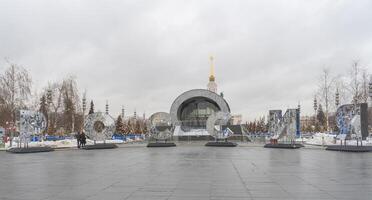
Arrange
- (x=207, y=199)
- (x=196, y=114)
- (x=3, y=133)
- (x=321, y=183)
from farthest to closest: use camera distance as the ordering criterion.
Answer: (x=196, y=114) → (x=3, y=133) → (x=321, y=183) → (x=207, y=199)

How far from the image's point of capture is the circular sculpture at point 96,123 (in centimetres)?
3425

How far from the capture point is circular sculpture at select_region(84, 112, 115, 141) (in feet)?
112

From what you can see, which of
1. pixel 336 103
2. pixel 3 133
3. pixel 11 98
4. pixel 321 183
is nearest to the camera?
pixel 321 183

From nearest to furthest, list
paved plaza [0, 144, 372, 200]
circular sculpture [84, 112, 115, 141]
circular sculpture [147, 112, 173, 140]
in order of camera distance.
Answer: paved plaza [0, 144, 372, 200] → circular sculpture [84, 112, 115, 141] → circular sculpture [147, 112, 173, 140]

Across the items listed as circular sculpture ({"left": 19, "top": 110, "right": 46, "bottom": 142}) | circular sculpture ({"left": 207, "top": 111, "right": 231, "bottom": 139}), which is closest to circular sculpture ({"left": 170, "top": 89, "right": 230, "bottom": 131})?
circular sculpture ({"left": 207, "top": 111, "right": 231, "bottom": 139})

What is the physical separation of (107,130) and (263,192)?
1062 inches

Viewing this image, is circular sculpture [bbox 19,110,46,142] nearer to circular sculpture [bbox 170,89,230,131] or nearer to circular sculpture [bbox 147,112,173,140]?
circular sculpture [bbox 147,112,173,140]

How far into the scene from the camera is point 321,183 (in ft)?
36.2

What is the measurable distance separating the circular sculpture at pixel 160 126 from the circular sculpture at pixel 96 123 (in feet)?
19.2

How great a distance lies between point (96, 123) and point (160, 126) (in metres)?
7.41

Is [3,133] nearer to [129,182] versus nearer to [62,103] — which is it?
[62,103]

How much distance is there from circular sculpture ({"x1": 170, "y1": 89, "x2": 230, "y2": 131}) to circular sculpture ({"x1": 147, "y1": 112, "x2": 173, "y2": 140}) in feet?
82.9

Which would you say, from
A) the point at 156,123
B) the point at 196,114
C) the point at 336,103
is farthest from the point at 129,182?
the point at 196,114

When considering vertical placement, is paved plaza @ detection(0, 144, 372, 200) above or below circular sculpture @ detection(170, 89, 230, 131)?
below
